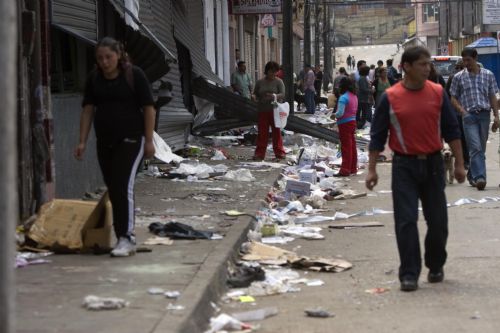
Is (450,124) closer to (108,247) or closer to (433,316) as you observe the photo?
(433,316)

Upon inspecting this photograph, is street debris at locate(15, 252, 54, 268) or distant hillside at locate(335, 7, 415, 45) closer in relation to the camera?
street debris at locate(15, 252, 54, 268)

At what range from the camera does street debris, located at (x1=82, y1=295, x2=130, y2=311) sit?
5609 mm

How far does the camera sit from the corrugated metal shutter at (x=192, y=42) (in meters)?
17.1

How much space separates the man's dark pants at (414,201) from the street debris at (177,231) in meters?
2.15

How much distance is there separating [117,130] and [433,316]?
2826 millimetres

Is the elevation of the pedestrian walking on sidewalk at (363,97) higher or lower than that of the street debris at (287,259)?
higher

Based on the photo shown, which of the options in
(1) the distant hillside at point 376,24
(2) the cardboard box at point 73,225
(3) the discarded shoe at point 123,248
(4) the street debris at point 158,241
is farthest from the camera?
(1) the distant hillside at point 376,24

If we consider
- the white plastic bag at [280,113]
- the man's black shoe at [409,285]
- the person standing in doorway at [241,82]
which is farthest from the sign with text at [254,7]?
the man's black shoe at [409,285]

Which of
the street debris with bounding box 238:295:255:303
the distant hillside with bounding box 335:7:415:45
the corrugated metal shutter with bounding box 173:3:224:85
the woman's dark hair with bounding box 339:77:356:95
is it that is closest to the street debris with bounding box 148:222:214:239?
the street debris with bounding box 238:295:255:303

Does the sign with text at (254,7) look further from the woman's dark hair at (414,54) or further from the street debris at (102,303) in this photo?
the street debris at (102,303)

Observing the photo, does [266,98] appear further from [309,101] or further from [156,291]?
[309,101]

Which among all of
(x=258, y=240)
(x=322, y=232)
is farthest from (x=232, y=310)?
(x=322, y=232)

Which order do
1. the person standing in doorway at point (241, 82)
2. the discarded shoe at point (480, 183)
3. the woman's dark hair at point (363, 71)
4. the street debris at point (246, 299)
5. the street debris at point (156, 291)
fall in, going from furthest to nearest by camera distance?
the woman's dark hair at point (363, 71) < the person standing in doorway at point (241, 82) < the discarded shoe at point (480, 183) < the street debris at point (246, 299) < the street debris at point (156, 291)

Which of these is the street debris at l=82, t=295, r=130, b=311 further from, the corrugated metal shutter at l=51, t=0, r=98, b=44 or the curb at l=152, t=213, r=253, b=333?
the corrugated metal shutter at l=51, t=0, r=98, b=44
